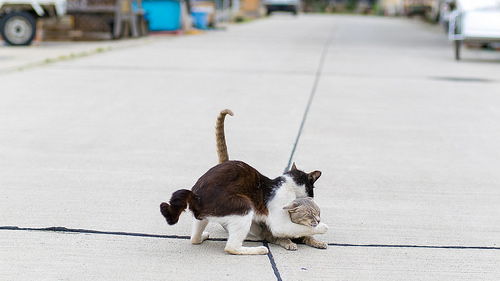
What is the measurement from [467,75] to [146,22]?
1279cm

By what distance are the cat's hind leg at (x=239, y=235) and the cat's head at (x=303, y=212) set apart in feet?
0.76

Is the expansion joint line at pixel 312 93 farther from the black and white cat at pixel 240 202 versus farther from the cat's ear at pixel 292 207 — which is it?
the cat's ear at pixel 292 207

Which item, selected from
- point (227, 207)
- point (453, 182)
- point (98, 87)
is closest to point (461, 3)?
point (98, 87)

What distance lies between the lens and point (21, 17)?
17.1m

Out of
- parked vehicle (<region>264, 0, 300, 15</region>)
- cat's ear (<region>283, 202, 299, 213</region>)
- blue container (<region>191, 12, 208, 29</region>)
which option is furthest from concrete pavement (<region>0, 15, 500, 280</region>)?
parked vehicle (<region>264, 0, 300, 15</region>)

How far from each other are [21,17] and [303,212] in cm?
1422

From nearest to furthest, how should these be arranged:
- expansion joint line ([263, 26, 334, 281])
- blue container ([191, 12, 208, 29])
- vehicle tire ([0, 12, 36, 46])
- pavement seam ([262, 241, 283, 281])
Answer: pavement seam ([262, 241, 283, 281]) < expansion joint line ([263, 26, 334, 281]) < vehicle tire ([0, 12, 36, 46]) < blue container ([191, 12, 208, 29])

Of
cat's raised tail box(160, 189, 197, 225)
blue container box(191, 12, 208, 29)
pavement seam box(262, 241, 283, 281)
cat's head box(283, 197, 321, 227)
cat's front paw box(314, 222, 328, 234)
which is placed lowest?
pavement seam box(262, 241, 283, 281)

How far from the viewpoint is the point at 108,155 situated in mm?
6785

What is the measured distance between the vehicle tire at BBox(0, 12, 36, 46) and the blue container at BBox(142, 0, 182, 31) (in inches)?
328

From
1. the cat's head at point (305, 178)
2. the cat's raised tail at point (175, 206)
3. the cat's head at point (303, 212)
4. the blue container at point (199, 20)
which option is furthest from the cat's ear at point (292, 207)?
the blue container at point (199, 20)

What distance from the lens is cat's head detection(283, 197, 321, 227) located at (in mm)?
4180

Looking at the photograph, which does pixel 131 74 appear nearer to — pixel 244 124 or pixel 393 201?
pixel 244 124

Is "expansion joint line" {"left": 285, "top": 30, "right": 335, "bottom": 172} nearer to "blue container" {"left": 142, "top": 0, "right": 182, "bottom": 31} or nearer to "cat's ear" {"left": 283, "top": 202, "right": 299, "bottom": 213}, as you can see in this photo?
"cat's ear" {"left": 283, "top": 202, "right": 299, "bottom": 213}
